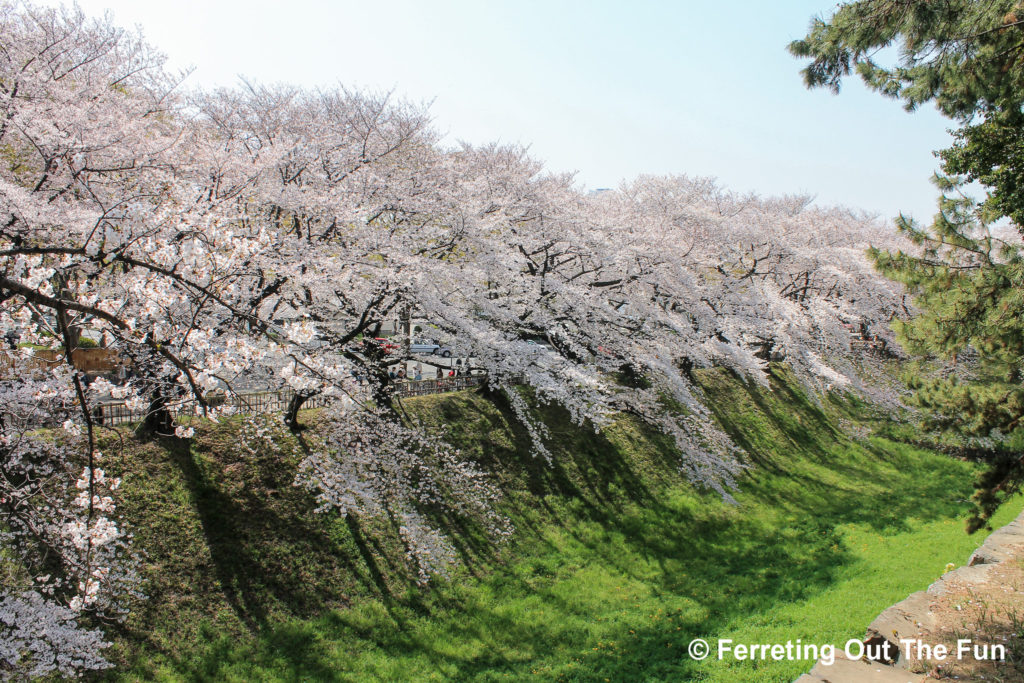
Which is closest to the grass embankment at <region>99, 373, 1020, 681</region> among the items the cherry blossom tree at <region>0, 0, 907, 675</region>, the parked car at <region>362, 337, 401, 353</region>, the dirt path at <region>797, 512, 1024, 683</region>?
the cherry blossom tree at <region>0, 0, 907, 675</region>

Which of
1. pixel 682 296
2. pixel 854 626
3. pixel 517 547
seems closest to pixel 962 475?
pixel 682 296

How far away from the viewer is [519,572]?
12562 millimetres

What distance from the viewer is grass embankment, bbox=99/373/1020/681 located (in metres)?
9.45

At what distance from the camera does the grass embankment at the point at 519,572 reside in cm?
945

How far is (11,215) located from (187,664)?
715 centimetres

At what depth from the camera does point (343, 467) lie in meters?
12.2

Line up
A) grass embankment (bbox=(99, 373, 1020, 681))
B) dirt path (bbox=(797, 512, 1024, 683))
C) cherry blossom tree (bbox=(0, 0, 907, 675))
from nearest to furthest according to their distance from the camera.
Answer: dirt path (bbox=(797, 512, 1024, 683)), cherry blossom tree (bbox=(0, 0, 907, 675)), grass embankment (bbox=(99, 373, 1020, 681))

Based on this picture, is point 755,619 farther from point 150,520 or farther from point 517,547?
point 150,520

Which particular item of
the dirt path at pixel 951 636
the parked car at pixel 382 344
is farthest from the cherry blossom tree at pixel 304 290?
the dirt path at pixel 951 636

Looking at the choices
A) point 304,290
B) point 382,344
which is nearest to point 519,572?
point 382,344

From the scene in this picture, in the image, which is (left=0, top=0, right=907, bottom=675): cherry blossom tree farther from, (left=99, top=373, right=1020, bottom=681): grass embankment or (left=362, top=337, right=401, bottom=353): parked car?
(left=99, top=373, right=1020, bottom=681): grass embankment

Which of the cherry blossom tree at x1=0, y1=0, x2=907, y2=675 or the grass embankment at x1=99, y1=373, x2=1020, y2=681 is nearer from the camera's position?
the cherry blossom tree at x1=0, y1=0, x2=907, y2=675

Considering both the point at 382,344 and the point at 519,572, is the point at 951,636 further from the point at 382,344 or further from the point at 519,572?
the point at 382,344

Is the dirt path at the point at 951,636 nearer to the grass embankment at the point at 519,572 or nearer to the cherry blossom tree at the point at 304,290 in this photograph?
the grass embankment at the point at 519,572
